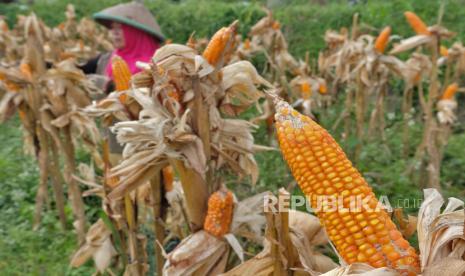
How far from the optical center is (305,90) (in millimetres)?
4734

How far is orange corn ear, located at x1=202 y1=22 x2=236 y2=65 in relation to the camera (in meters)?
1.55

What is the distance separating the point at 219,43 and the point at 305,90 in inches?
128

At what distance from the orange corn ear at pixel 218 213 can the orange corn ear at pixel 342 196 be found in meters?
0.73

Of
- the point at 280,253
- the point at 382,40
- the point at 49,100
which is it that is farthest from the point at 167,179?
the point at 382,40

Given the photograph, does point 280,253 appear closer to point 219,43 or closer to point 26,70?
point 219,43

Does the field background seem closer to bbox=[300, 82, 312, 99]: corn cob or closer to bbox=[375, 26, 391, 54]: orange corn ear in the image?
bbox=[300, 82, 312, 99]: corn cob

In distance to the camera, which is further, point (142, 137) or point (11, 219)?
point (11, 219)

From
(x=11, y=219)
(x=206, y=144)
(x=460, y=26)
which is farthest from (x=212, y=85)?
(x=460, y=26)

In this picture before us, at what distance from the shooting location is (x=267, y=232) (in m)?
1.20

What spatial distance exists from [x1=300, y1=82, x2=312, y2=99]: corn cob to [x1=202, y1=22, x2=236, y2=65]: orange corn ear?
3.02 m

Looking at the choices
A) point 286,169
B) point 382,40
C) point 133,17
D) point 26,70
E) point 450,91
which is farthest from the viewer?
point 450,91

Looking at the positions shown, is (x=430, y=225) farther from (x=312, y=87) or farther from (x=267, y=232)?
(x=312, y=87)

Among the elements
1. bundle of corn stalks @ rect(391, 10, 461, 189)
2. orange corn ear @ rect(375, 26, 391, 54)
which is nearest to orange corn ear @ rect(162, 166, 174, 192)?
bundle of corn stalks @ rect(391, 10, 461, 189)

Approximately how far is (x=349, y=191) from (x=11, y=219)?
3732 mm
